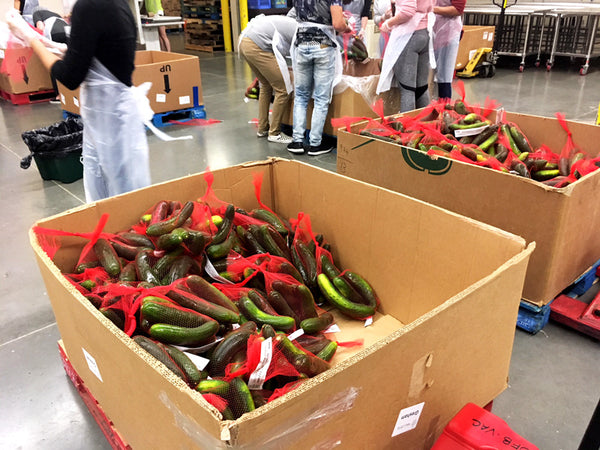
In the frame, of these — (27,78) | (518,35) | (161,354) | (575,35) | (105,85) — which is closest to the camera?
(161,354)

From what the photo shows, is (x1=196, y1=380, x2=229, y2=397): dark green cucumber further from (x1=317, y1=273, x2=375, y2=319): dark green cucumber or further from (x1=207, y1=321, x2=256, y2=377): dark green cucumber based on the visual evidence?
(x1=317, y1=273, x2=375, y2=319): dark green cucumber

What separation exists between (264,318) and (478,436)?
0.68m

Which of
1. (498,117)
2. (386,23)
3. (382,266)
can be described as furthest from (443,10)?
(382,266)

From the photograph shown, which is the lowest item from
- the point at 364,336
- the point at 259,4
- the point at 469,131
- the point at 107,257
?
the point at 364,336

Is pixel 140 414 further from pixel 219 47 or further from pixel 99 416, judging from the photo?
pixel 219 47

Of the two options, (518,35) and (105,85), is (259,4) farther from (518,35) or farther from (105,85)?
(105,85)

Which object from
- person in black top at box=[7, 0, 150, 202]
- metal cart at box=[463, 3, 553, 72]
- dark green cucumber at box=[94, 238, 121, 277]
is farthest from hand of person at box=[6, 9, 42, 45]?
metal cart at box=[463, 3, 553, 72]

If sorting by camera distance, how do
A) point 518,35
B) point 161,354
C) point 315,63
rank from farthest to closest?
1. point 518,35
2. point 315,63
3. point 161,354

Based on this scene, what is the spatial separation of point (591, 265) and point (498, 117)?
111 cm

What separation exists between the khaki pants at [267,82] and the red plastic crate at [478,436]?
13.1ft

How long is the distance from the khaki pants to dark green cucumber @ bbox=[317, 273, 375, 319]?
10.6ft

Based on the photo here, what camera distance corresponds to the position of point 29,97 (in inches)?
261

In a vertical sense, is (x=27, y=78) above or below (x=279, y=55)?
below

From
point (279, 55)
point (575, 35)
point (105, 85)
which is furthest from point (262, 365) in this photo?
point (575, 35)
